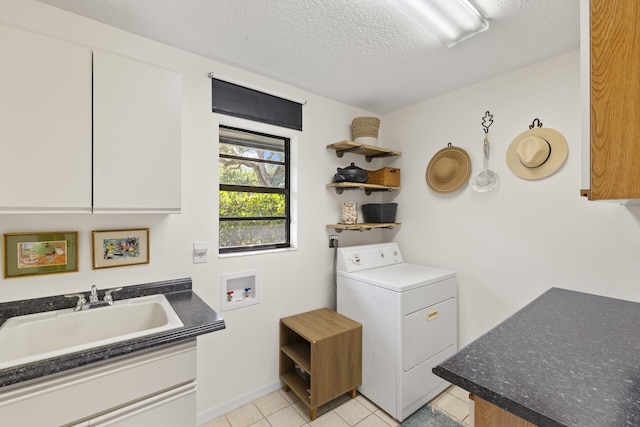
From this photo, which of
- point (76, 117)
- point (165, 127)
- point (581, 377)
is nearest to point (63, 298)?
point (76, 117)

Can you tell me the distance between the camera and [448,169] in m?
2.42

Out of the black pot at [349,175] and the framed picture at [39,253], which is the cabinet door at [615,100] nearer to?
the black pot at [349,175]

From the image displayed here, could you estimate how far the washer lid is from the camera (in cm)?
197

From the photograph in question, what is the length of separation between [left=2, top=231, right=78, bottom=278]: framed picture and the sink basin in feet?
0.73

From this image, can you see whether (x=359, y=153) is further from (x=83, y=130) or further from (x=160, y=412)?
(x=160, y=412)

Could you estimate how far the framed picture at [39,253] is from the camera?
1.37 m

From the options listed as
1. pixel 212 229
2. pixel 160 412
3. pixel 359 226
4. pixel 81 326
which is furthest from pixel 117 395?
pixel 359 226

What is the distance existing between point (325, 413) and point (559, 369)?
64.4 inches

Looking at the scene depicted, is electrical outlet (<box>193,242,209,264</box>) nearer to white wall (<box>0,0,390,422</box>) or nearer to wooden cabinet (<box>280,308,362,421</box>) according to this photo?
white wall (<box>0,0,390,422</box>)

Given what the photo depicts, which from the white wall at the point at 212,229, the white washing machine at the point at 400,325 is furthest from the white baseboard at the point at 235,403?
the white washing machine at the point at 400,325

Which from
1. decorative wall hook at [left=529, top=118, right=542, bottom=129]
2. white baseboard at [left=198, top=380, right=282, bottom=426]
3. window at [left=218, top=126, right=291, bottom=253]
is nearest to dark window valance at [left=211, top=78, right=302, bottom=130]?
window at [left=218, top=126, right=291, bottom=253]

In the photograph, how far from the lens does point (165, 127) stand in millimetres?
1543

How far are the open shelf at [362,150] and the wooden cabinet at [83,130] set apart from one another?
4.36 ft

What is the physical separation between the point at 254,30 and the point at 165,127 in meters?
0.77
